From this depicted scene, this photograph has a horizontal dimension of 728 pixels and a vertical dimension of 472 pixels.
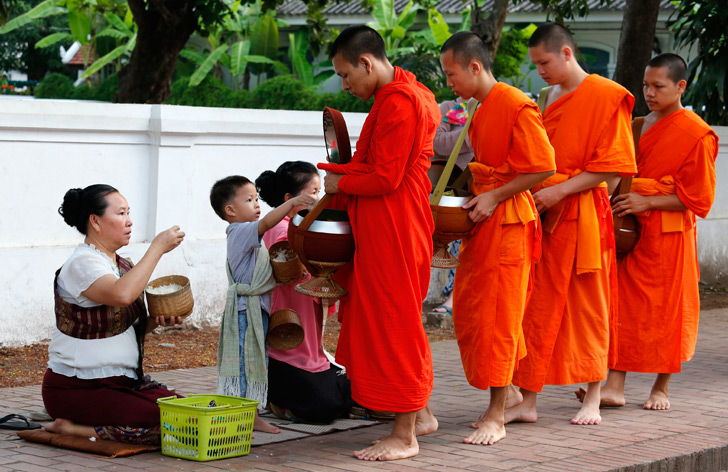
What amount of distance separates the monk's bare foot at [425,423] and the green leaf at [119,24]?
2483 centimetres

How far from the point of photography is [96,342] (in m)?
4.58

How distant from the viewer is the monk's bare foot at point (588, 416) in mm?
5410

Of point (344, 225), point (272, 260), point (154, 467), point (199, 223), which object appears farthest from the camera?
point (199, 223)

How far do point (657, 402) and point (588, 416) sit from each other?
2.12ft

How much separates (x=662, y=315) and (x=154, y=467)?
311 cm

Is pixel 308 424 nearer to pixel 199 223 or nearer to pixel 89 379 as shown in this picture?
pixel 89 379

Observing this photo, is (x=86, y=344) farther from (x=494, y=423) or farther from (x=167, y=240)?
(x=494, y=423)

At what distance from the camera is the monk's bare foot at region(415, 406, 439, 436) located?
5008 mm

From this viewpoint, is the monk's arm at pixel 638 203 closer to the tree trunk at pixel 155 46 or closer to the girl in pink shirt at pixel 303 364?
the girl in pink shirt at pixel 303 364

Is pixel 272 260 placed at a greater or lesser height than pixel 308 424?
greater

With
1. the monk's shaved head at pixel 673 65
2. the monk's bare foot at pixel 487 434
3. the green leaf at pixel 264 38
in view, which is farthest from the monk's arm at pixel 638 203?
the green leaf at pixel 264 38

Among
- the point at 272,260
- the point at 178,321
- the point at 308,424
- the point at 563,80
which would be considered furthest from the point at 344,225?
the point at 563,80

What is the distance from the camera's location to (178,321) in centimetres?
470

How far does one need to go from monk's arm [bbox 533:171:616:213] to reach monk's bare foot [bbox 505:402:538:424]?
3.50 ft
